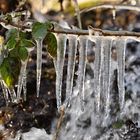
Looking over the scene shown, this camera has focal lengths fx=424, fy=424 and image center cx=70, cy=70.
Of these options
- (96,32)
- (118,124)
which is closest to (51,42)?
(96,32)

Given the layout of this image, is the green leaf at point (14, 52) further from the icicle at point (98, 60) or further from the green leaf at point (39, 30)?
the icicle at point (98, 60)

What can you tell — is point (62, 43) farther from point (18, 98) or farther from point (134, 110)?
point (134, 110)

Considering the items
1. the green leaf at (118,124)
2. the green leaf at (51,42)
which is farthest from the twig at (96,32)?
the green leaf at (118,124)

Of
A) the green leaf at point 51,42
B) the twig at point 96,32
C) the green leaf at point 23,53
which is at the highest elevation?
the twig at point 96,32

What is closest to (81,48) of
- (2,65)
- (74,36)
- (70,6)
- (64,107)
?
(74,36)

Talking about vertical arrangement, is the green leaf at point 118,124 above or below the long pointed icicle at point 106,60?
below

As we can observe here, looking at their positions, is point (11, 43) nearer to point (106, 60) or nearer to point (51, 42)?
point (51, 42)
